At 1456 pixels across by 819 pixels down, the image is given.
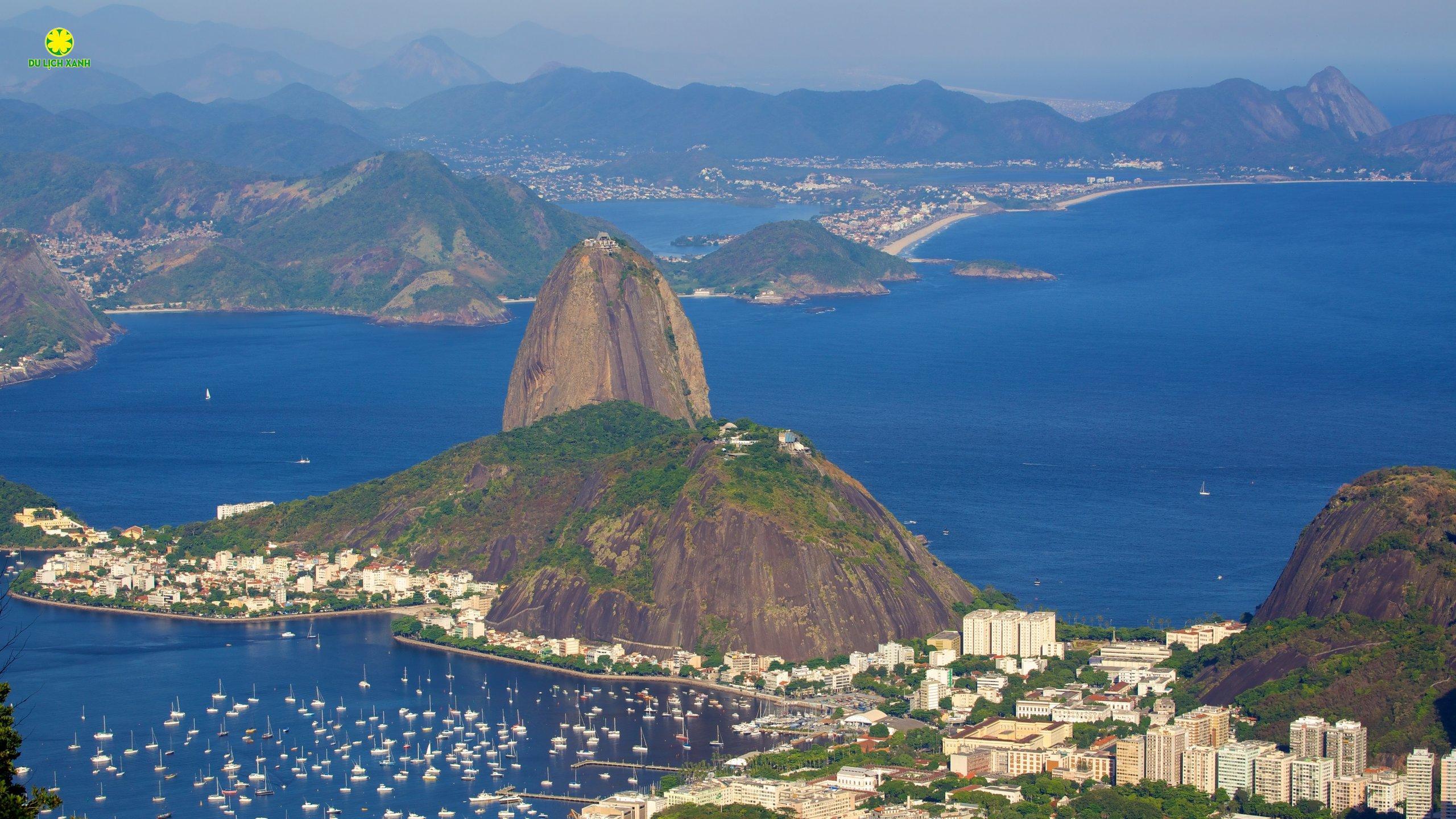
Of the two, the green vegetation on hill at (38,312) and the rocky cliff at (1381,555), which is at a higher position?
the green vegetation on hill at (38,312)

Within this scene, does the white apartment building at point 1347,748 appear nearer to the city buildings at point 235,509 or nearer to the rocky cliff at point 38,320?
the city buildings at point 235,509

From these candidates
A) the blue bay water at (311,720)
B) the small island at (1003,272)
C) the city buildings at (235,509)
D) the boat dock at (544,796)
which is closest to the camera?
the boat dock at (544,796)

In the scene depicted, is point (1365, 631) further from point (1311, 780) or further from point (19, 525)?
point (19, 525)

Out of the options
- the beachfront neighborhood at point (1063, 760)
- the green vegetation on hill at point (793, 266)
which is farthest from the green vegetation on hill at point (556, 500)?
the green vegetation on hill at point (793, 266)

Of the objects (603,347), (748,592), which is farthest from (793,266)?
(748,592)

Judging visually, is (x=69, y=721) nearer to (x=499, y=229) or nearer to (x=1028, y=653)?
(x=1028, y=653)

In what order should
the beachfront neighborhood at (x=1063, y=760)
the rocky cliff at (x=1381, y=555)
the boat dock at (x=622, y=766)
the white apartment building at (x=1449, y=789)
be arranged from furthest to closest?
the rocky cliff at (x=1381, y=555), the boat dock at (x=622, y=766), the beachfront neighborhood at (x=1063, y=760), the white apartment building at (x=1449, y=789)

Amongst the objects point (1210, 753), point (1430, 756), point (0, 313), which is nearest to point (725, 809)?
point (1210, 753)

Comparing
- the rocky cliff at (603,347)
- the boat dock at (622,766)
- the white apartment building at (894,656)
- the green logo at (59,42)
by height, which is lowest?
the boat dock at (622,766)
